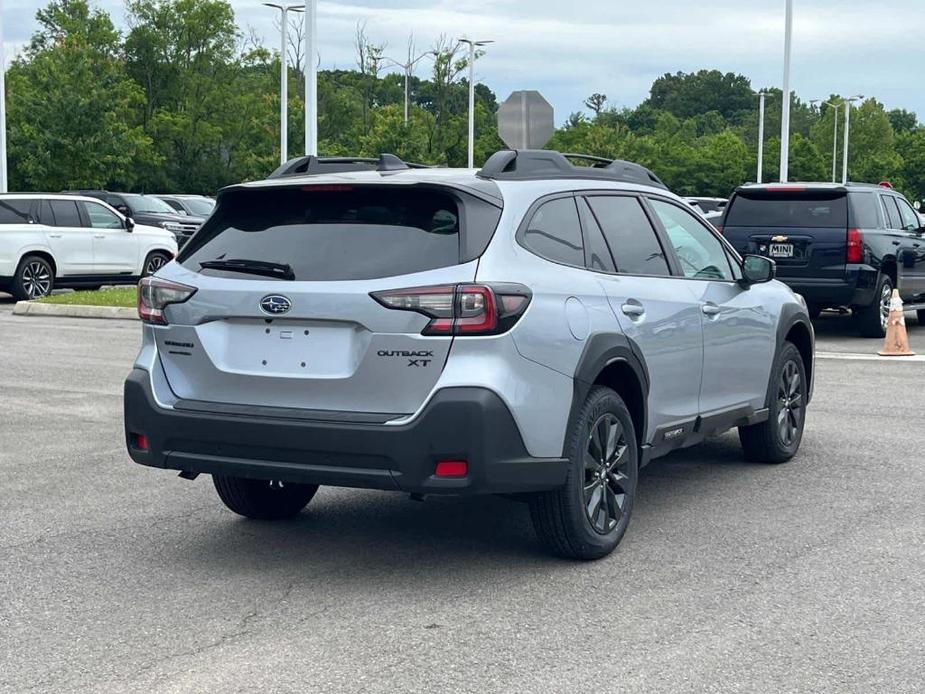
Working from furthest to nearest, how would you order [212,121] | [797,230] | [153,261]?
[212,121] → [153,261] → [797,230]

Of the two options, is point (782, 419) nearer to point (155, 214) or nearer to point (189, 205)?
point (155, 214)

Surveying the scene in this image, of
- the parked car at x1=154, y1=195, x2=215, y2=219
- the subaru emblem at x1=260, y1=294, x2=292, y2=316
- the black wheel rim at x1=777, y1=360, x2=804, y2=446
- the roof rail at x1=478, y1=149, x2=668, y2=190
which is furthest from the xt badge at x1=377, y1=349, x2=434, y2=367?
the parked car at x1=154, y1=195, x2=215, y2=219

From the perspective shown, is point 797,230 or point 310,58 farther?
point 310,58

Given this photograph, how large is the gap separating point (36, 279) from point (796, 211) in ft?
41.1

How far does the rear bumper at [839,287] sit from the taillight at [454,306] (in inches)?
447

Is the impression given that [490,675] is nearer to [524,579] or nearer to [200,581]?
[524,579]

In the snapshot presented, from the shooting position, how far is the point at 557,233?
6.13m

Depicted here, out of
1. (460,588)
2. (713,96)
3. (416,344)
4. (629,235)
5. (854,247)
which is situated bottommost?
(460,588)

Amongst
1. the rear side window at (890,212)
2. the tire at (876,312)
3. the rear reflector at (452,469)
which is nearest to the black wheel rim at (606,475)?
the rear reflector at (452,469)

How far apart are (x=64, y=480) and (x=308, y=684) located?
3845 mm

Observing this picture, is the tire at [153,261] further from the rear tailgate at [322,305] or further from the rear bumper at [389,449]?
the rear bumper at [389,449]

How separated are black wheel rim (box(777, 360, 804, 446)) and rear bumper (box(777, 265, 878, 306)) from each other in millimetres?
7785

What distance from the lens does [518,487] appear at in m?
5.50

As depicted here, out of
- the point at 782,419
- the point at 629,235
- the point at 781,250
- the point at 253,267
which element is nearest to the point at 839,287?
the point at 781,250
